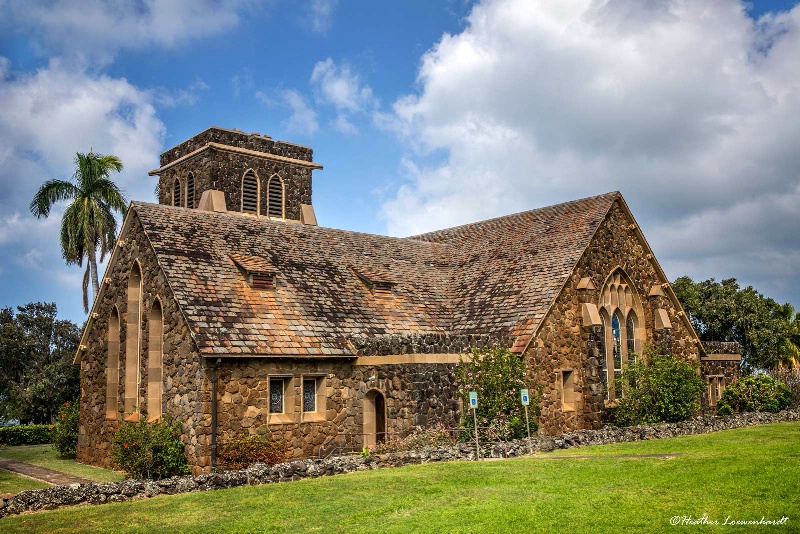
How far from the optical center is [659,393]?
24812mm

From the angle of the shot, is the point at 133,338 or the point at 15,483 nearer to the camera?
the point at 15,483

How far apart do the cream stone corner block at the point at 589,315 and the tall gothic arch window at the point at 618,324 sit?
38.6 inches

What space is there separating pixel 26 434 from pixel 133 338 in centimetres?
1370

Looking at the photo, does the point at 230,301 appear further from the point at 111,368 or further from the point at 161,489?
the point at 161,489

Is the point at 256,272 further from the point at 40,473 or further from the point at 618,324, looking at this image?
the point at 618,324

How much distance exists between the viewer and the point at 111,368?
84.1ft

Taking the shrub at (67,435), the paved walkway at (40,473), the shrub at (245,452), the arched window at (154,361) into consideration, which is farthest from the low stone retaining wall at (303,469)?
the shrub at (67,435)

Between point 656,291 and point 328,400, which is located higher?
point 656,291

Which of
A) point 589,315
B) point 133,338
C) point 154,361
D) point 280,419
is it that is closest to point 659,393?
point 589,315

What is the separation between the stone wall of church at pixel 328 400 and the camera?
21234 millimetres

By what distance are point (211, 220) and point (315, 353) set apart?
7.29 metres

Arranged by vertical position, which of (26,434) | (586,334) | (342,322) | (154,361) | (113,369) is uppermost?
(342,322)

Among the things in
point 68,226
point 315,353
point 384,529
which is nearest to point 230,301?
point 315,353

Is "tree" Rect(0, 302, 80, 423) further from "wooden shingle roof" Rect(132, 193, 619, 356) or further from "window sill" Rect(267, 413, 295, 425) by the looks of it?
"window sill" Rect(267, 413, 295, 425)
